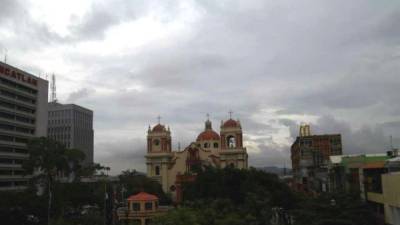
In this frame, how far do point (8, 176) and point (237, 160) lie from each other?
54.9 metres

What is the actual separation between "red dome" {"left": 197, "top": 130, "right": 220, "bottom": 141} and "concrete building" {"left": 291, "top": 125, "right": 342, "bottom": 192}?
22.9m

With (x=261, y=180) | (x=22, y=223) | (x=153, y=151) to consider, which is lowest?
(x=22, y=223)

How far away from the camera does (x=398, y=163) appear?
41875mm

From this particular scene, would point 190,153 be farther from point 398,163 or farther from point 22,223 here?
point 398,163

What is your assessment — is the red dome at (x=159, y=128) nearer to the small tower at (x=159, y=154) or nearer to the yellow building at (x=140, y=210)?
the small tower at (x=159, y=154)

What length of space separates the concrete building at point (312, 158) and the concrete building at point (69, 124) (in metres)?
81.7

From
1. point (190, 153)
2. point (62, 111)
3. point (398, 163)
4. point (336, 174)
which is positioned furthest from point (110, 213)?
point (62, 111)

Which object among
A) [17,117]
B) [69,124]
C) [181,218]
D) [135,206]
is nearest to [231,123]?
[17,117]

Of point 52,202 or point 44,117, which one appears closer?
point 52,202

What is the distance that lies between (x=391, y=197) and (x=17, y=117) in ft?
296

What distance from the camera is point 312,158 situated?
363 ft

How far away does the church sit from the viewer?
122 meters

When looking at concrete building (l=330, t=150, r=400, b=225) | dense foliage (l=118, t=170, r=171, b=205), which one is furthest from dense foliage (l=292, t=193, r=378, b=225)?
dense foliage (l=118, t=170, r=171, b=205)

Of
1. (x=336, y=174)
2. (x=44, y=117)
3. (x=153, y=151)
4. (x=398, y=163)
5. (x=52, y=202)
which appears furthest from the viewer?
(x=153, y=151)
